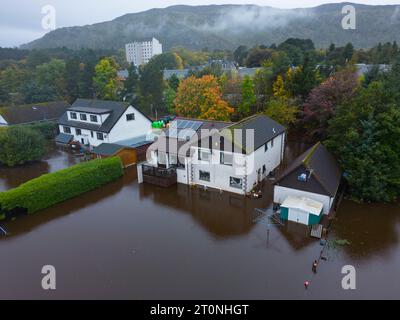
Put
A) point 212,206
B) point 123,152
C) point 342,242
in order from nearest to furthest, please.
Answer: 1. point 342,242
2. point 212,206
3. point 123,152

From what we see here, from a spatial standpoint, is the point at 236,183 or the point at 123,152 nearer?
the point at 236,183

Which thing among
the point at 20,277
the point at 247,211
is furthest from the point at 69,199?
the point at 247,211

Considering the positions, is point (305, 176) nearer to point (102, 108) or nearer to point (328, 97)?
point (328, 97)

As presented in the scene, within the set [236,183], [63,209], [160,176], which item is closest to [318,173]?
[236,183]

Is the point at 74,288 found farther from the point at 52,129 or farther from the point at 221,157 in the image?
the point at 52,129
